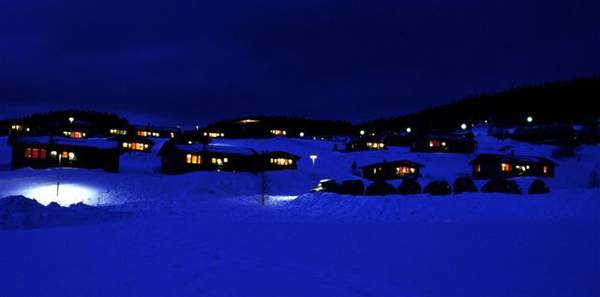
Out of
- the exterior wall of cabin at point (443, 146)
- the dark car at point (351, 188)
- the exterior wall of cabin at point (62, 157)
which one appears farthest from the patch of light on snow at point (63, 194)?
the exterior wall of cabin at point (443, 146)

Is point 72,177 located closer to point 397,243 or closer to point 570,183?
point 397,243

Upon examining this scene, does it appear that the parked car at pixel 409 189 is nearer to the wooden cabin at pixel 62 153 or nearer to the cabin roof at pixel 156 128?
the wooden cabin at pixel 62 153

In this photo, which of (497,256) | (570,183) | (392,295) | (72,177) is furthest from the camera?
(570,183)

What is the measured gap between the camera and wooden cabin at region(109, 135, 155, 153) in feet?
236

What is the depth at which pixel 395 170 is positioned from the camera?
64.9 metres

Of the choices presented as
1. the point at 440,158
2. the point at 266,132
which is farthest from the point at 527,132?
the point at 266,132

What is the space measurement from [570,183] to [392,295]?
2439 inches

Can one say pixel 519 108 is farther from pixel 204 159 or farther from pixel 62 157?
pixel 62 157

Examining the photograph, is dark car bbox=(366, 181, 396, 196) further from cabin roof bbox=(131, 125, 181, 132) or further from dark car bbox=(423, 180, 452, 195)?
cabin roof bbox=(131, 125, 181, 132)

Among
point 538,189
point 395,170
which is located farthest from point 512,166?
point 538,189

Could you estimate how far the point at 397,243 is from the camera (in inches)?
441

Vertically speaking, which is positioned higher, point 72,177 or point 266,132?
point 266,132

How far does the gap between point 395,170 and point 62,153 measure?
48695 millimetres

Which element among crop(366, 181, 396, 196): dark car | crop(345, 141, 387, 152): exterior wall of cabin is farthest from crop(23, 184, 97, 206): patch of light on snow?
crop(345, 141, 387, 152): exterior wall of cabin
